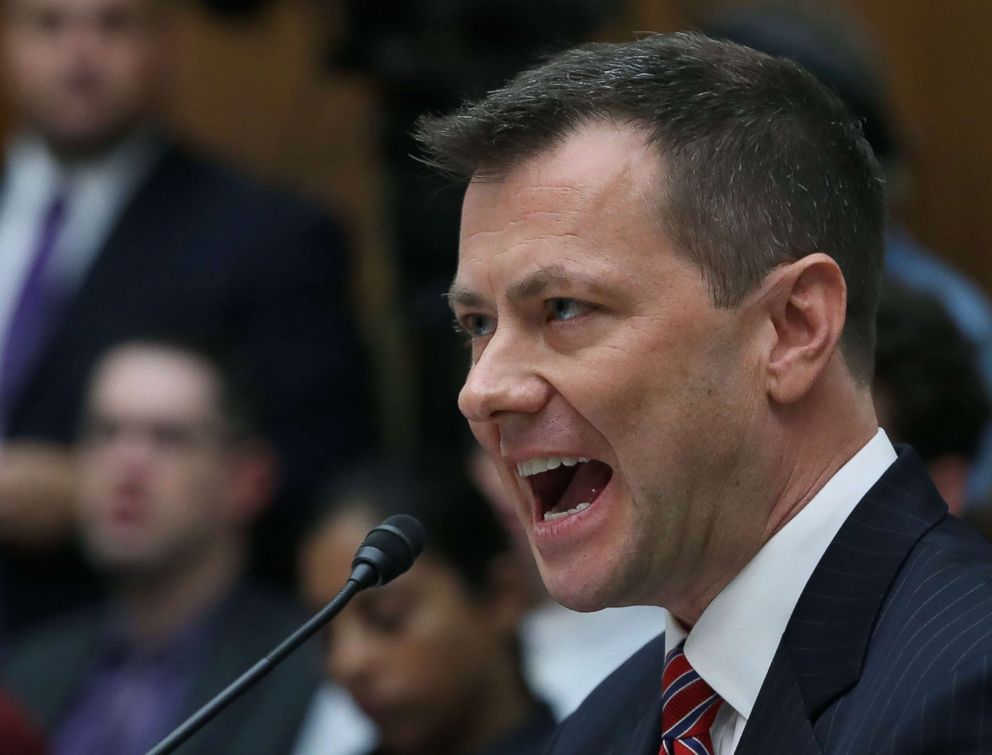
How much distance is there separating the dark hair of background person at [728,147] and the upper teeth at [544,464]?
0.20 metres

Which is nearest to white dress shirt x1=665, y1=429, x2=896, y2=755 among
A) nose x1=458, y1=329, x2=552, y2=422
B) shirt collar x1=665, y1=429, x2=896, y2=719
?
shirt collar x1=665, y1=429, x2=896, y2=719

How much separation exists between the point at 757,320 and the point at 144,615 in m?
2.13

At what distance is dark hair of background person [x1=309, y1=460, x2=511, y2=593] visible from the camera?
306 cm

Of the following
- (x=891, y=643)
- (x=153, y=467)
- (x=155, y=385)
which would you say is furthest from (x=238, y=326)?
(x=891, y=643)

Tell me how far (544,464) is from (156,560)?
1944 mm

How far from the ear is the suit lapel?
0.12 meters

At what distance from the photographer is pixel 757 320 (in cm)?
173

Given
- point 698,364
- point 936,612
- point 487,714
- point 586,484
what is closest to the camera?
point 936,612

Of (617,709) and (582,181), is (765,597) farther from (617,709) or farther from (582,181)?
(582,181)

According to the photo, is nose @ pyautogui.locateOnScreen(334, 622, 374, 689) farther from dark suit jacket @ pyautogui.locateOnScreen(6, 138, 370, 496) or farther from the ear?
the ear

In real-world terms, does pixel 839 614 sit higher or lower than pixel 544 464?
lower

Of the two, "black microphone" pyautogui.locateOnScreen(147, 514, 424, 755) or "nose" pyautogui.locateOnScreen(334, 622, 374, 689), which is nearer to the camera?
"black microphone" pyautogui.locateOnScreen(147, 514, 424, 755)

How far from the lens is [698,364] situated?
171 centimetres

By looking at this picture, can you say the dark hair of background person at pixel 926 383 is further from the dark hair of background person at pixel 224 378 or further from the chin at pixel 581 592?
the dark hair of background person at pixel 224 378
